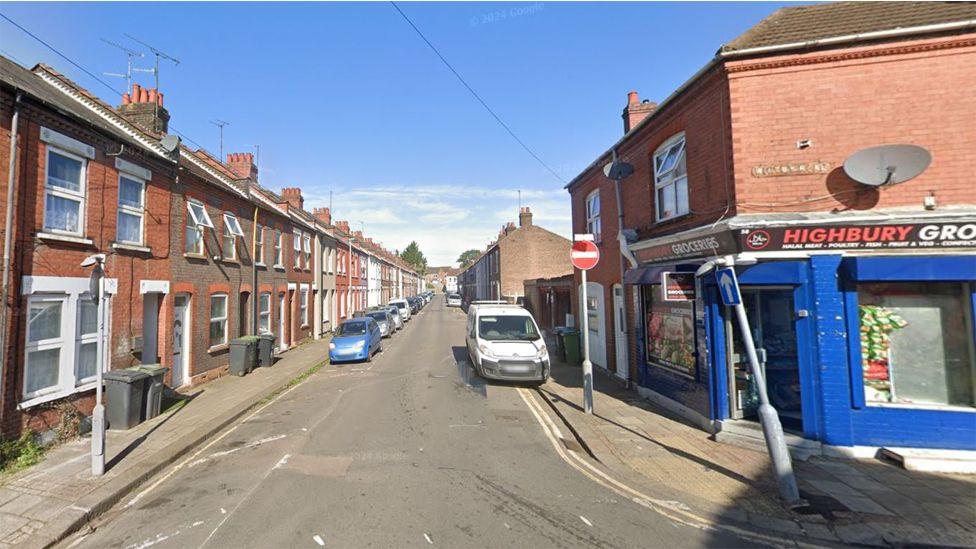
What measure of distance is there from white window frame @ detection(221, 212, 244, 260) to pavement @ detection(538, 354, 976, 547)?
12.3 metres

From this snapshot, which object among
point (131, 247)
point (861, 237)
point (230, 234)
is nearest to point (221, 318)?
point (230, 234)

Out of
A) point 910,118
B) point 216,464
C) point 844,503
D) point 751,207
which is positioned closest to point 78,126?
point 216,464

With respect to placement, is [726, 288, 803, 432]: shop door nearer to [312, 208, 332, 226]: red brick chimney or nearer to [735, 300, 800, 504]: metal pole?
[735, 300, 800, 504]: metal pole

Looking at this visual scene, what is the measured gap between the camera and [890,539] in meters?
3.93

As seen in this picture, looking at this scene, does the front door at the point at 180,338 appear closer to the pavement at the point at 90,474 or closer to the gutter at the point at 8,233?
the pavement at the point at 90,474

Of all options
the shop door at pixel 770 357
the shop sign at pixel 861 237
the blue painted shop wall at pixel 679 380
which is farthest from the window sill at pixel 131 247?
the shop door at pixel 770 357

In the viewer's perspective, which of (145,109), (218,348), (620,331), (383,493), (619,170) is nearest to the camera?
(383,493)

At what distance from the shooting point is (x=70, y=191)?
7.48 meters

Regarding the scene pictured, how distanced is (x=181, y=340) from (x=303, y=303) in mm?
9785

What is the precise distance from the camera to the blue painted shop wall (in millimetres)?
7250

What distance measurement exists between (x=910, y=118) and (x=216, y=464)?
11662 millimetres

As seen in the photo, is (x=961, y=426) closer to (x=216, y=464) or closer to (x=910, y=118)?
(x=910, y=118)

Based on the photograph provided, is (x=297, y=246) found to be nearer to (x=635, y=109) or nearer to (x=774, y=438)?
(x=635, y=109)

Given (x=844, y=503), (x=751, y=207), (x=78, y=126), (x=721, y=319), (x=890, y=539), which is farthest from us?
(x=78, y=126)
